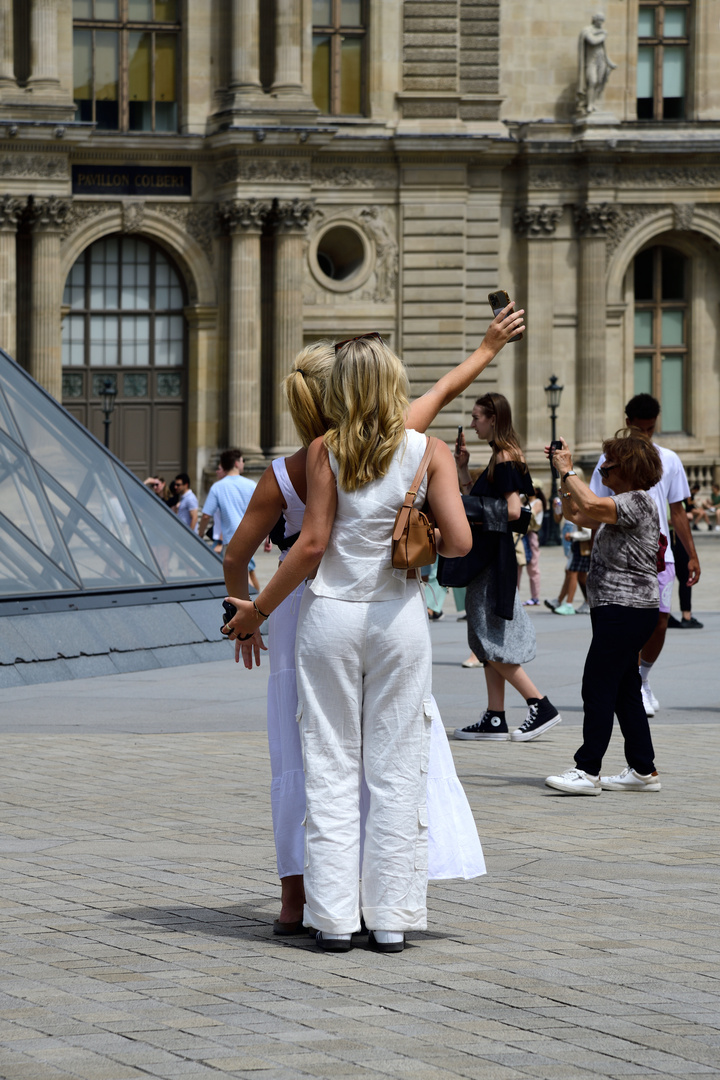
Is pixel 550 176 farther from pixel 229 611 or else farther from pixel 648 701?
pixel 229 611

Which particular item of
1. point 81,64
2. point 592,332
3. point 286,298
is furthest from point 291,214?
point 592,332

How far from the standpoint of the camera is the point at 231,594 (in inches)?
212

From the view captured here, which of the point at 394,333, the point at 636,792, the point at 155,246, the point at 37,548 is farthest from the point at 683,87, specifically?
the point at 636,792

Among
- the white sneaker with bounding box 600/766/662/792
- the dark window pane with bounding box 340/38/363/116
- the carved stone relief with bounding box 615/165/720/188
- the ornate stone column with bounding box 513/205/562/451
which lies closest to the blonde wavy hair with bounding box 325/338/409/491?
the white sneaker with bounding box 600/766/662/792

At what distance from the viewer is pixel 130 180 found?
37906mm

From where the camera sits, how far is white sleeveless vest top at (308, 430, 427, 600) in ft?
16.8

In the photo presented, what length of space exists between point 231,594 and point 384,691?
1.96 ft

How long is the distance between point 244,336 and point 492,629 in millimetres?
28497

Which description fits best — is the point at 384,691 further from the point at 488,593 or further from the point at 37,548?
the point at 37,548

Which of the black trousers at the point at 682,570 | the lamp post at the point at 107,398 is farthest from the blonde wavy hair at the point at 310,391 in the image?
the lamp post at the point at 107,398

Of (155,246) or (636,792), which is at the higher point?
(155,246)

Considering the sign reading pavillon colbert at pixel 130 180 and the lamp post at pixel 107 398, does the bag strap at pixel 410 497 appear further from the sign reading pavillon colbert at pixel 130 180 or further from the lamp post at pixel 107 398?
the sign reading pavillon colbert at pixel 130 180

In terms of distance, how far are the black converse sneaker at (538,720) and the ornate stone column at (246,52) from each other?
2893 cm

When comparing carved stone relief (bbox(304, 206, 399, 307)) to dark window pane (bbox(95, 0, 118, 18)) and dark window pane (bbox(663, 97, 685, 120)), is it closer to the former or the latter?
dark window pane (bbox(95, 0, 118, 18))
